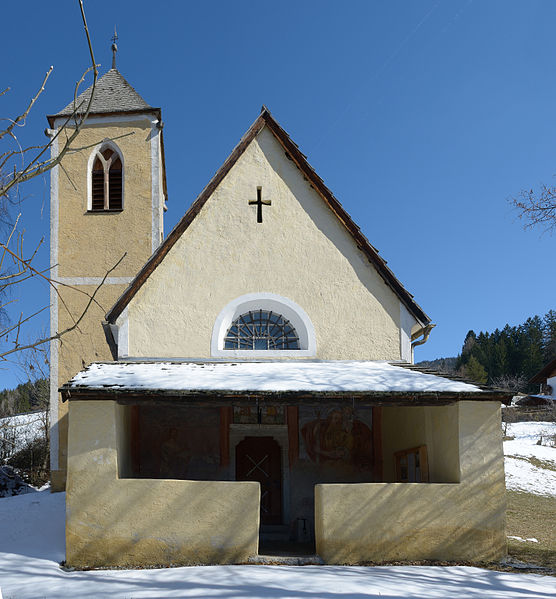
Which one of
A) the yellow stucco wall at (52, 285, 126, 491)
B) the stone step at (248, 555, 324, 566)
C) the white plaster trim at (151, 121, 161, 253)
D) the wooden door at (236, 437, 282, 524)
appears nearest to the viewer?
the stone step at (248, 555, 324, 566)

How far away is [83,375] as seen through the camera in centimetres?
979

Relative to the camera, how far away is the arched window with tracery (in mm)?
17984

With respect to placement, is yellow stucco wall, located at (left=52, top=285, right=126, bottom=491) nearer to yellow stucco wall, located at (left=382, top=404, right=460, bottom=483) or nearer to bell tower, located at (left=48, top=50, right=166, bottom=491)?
bell tower, located at (left=48, top=50, right=166, bottom=491)

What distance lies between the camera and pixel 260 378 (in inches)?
384

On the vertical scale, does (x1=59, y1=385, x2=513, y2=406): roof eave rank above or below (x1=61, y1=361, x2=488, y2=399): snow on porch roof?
below

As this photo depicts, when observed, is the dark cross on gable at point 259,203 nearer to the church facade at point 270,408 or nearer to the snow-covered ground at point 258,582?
the church facade at point 270,408

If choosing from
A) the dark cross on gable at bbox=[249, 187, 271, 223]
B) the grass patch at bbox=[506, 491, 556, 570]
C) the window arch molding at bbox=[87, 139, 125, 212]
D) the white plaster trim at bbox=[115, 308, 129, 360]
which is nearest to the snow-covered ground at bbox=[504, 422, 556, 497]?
the grass patch at bbox=[506, 491, 556, 570]

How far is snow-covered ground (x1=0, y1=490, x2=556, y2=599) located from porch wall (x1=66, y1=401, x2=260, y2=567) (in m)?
0.40

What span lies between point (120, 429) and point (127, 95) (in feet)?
42.1

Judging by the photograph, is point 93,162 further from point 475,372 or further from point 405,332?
point 475,372

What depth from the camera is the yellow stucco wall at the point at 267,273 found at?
38.1ft

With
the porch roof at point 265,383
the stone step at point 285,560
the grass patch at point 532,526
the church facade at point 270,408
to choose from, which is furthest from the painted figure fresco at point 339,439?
the stone step at point 285,560

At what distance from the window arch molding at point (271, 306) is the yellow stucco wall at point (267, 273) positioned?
0.38 ft

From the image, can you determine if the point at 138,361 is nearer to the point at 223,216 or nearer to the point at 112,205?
the point at 223,216
